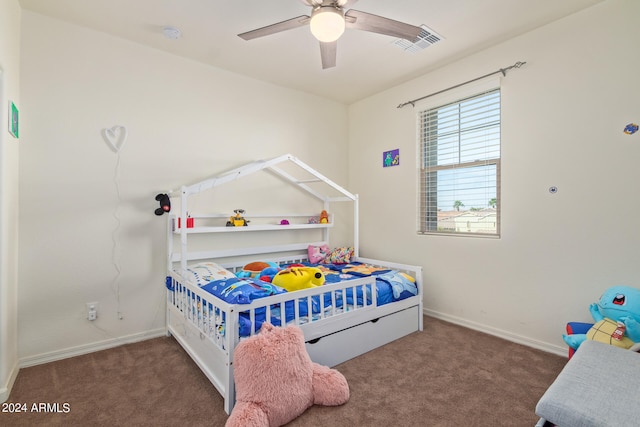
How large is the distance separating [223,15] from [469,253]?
9.45 ft

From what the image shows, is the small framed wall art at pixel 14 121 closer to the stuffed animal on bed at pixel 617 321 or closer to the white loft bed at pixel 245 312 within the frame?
the white loft bed at pixel 245 312

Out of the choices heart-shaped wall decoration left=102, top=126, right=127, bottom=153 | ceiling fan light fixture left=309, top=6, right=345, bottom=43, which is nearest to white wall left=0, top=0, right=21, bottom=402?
heart-shaped wall decoration left=102, top=126, right=127, bottom=153

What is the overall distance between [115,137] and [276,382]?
2.32 meters

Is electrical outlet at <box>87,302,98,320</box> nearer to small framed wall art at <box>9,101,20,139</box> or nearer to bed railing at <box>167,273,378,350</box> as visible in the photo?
bed railing at <box>167,273,378,350</box>

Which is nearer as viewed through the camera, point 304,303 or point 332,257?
point 304,303

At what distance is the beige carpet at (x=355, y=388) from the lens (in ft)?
5.61

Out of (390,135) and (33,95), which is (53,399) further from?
(390,135)

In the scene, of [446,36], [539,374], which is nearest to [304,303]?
[539,374]

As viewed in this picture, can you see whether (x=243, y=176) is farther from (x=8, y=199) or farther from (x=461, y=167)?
(x=461, y=167)

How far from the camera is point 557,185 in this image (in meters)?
2.47

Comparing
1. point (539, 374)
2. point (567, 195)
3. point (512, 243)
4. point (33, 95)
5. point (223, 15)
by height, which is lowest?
point (539, 374)

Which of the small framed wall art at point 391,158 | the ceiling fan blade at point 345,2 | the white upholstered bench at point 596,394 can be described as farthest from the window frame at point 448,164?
the ceiling fan blade at point 345,2

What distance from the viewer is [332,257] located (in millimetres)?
3545

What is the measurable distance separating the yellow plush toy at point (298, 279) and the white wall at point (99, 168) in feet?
4.10
